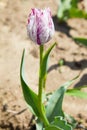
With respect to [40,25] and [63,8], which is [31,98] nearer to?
[40,25]

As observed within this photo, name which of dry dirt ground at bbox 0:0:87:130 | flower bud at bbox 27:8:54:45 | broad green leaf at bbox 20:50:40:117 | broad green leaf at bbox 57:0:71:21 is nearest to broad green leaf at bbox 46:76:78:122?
broad green leaf at bbox 20:50:40:117

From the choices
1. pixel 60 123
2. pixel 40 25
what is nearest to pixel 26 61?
pixel 60 123

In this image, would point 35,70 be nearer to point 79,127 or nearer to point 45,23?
point 79,127

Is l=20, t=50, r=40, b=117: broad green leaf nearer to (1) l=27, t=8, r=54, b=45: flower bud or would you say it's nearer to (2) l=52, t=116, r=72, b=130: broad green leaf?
(2) l=52, t=116, r=72, b=130: broad green leaf

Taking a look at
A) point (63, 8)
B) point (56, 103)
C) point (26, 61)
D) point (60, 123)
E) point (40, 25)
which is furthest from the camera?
point (63, 8)

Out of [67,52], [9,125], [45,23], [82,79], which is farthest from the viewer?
[67,52]

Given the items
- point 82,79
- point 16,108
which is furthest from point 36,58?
point 16,108
